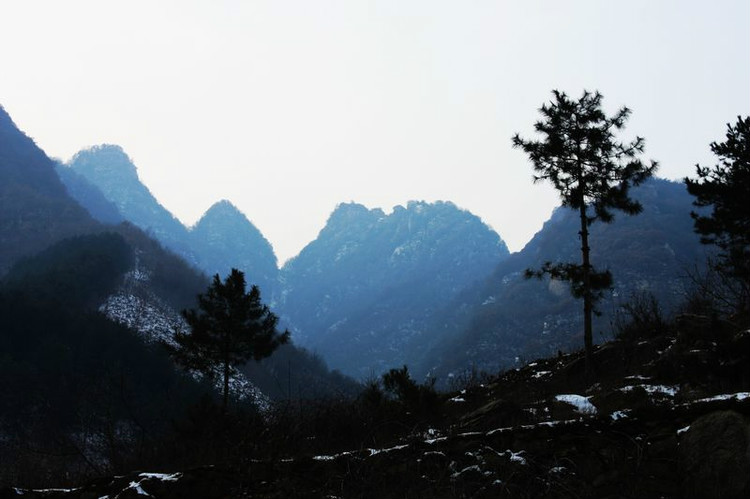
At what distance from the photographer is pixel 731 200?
19375 mm

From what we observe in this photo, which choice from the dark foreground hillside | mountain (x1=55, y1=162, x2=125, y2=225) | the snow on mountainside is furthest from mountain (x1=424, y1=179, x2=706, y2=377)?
mountain (x1=55, y1=162, x2=125, y2=225)

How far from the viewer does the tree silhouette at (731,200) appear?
18719mm

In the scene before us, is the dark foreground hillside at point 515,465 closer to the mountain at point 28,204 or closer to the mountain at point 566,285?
the mountain at point 566,285

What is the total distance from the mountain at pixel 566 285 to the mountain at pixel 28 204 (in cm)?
8252

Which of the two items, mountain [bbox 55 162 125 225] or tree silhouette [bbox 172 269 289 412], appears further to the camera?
mountain [bbox 55 162 125 225]

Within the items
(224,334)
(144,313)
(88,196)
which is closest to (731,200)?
(224,334)

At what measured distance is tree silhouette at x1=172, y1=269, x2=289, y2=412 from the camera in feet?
92.9

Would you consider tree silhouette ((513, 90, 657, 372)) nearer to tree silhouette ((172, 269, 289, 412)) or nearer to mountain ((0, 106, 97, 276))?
tree silhouette ((172, 269, 289, 412))

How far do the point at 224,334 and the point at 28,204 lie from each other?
111441 mm

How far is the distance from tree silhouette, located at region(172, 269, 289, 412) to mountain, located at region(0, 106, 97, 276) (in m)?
88.9

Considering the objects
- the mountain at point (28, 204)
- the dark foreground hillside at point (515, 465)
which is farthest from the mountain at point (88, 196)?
the dark foreground hillside at point (515, 465)

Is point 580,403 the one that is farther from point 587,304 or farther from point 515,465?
point 515,465

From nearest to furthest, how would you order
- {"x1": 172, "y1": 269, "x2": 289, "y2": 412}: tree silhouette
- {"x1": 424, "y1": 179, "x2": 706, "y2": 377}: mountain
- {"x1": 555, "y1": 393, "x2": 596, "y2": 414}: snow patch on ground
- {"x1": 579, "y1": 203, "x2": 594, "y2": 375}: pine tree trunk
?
{"x1": 555, "y1": 393, "x2": 596, "y2": 414}: snow patch on ground
{"x1": 579, "y1": 203, "x2": 594, "y2": 375}: pine tree trunk
{"x1": 172, "y1": 269, "x2": 289, "y2": 412}: tree silhouette
{"x1": 424, "y1": 179, "x2": 706, "y2": 377}: mountain

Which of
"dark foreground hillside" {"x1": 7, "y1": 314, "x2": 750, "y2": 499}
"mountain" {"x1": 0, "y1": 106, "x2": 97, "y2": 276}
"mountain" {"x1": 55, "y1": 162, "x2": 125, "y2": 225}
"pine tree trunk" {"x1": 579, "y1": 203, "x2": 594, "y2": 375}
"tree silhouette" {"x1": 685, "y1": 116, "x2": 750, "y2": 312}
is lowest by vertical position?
"dark foreground hillside" {"x1": 7, "y1": 314, "x2": 750, "y2": 499}
